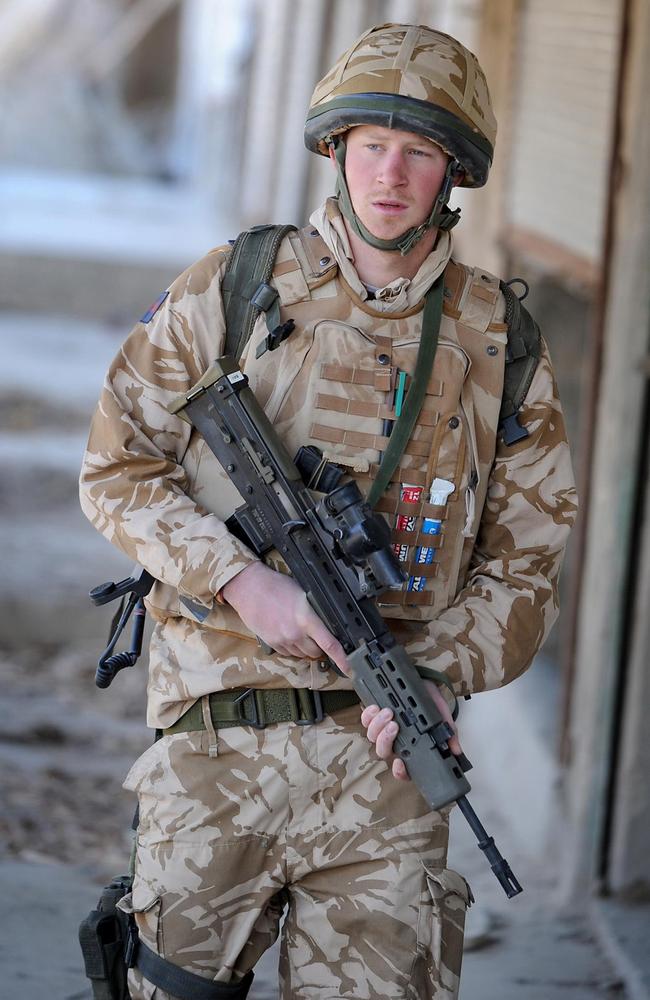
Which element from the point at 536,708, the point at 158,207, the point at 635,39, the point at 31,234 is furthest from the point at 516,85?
the point at 158,207

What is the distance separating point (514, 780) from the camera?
16.9 feet

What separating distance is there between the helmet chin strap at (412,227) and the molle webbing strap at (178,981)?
3.88 feet

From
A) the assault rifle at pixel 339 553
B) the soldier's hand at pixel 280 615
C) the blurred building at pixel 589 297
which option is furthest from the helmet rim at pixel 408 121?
the blurred building at pixel 589 297

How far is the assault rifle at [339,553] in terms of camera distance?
6.83 feet

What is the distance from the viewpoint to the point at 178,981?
218cm

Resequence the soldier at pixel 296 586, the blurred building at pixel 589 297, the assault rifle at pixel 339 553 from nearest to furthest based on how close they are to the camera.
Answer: the assault rifle at pixel 339 553, the soldier at pixel 296 586, the blurred building at pixel 589 297

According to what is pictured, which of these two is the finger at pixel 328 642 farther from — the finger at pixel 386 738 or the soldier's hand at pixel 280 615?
the finger at pixel 386 738

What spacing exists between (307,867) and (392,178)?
109 centimetres

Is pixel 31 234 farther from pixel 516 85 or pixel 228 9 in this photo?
pixel 228 9

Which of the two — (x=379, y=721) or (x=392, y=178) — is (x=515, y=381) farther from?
(x=379, y=721)

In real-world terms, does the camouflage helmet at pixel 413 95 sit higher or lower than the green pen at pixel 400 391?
higher

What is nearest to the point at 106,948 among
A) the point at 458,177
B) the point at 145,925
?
the point at 145,925

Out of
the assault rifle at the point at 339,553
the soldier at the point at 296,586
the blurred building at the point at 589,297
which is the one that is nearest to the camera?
the assault rifle at the point at 339,553

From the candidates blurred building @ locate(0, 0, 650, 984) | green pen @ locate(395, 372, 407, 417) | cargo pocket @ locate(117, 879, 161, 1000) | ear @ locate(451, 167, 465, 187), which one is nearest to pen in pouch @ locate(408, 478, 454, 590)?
green pen @ locate(395, 372, 407, 417)
